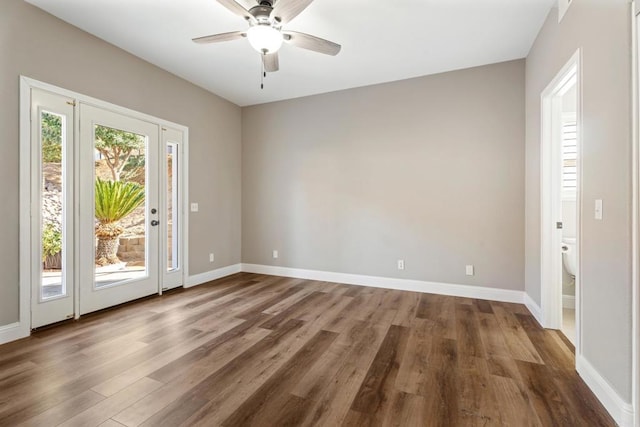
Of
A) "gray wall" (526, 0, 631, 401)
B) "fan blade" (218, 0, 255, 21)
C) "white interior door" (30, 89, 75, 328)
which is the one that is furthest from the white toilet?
"white interior door" (30, 89, 75, 328)

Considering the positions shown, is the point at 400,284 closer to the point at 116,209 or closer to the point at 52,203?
the point at 116,209

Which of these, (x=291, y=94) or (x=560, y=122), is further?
(x=291, y=94)

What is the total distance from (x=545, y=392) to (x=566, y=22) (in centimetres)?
269

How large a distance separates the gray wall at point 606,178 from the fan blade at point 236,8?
89.0 inches

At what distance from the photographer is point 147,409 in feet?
5.45

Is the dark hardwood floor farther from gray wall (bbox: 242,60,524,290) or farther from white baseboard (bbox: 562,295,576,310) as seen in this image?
gray wall (bbox: 242,60,524,290)

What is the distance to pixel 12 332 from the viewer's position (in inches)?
98.0

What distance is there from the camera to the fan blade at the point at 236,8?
2020mm

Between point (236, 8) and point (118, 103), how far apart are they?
83.3 inches

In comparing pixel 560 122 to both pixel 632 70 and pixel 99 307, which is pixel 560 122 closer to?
pixel 632 70

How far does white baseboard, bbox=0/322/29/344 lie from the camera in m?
2.44

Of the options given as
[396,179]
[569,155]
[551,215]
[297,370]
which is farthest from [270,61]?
[569,155]

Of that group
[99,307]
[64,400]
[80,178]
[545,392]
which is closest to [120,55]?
[80,178]

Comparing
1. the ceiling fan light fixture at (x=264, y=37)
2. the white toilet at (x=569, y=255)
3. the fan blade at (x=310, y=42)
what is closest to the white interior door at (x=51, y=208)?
the ceiling fan light fixture at (x=264, y=37)
